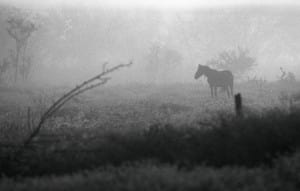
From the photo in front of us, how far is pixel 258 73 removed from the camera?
88.7 meters

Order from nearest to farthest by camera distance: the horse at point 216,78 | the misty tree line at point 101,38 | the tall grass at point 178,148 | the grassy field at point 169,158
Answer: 1. the grassy field at point 169,158
2. the tall grass at point 178,148
3. the horse at point 216,78
4. the misty tree line at point 101,38

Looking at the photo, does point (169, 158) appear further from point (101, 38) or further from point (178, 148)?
point (101, 38)

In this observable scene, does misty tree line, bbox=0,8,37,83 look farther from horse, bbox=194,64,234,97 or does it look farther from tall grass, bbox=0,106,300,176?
tall grass, bbox=0,106,300,176

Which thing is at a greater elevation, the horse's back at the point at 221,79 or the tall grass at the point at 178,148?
the horse's back at the point at 221,79

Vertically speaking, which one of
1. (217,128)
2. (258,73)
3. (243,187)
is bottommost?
(243,187)

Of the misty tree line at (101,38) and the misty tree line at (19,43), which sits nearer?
the misty tree line at (19,43)

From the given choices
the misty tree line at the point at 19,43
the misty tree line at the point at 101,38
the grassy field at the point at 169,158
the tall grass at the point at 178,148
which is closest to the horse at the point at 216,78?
the grassy field at the point at 169,158

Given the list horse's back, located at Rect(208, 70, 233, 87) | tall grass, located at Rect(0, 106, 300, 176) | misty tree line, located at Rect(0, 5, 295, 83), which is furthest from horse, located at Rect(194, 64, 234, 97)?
misty tree line, located at Rect(0, 5, 295, 83)

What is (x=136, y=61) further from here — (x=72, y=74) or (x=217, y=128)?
(x=217, y=128)

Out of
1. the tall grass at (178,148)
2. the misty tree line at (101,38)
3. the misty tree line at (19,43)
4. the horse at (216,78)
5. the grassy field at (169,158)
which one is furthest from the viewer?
the misty tree line at (101,38)

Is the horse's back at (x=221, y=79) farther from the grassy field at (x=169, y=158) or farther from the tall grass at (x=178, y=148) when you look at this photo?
the tall grass at (x=178, y=148)

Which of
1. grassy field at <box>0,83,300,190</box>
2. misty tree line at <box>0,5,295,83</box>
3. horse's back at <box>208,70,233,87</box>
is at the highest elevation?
misty tree line at <box>0,5,295,83</box>

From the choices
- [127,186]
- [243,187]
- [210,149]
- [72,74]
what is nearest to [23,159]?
[127,186]

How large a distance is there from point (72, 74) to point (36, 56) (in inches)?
329
